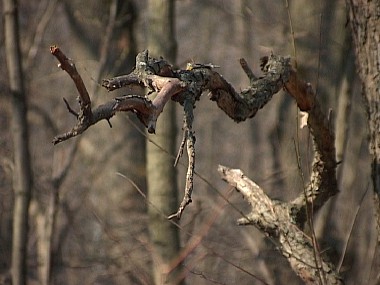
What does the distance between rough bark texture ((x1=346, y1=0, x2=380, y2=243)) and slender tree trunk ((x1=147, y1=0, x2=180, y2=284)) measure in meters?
3.14

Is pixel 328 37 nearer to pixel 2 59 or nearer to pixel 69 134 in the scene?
pixel 2 59

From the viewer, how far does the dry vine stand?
78.8 inches

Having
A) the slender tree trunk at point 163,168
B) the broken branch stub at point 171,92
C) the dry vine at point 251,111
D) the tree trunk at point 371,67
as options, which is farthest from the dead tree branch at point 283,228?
the slender tree trunk at point 163,168

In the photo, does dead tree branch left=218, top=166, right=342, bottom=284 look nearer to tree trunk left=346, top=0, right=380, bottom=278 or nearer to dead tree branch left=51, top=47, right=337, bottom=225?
dead tree branch left=51, top=47, right=337, bottom=225

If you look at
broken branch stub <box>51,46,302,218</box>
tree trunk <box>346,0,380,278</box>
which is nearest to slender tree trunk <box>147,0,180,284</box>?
tree trunk <box>346,0,380,278</box>

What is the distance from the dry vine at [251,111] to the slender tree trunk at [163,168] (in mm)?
2975

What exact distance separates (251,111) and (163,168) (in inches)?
150

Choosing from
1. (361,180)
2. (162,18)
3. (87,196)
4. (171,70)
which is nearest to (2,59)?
(87,196)

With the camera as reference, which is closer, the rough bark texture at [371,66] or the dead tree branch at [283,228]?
the dead tree branch at [283,228]

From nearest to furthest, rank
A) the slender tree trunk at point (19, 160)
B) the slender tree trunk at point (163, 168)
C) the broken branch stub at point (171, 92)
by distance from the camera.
Answer: 1. the broken branch stub at point (171, 92)
2. the slender tree trunk at point (19, 160)
3. the slender tree trunk at point (163, 168)

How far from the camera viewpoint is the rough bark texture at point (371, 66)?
3.40 m

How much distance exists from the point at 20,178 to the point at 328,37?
2.56 m

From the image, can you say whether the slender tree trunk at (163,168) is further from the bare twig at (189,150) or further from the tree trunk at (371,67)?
the bare twig at (189,150)

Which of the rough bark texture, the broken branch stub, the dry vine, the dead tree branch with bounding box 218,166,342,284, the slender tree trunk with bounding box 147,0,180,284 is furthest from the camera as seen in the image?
the slender tree trunk with bounding box 147,0,180,284
